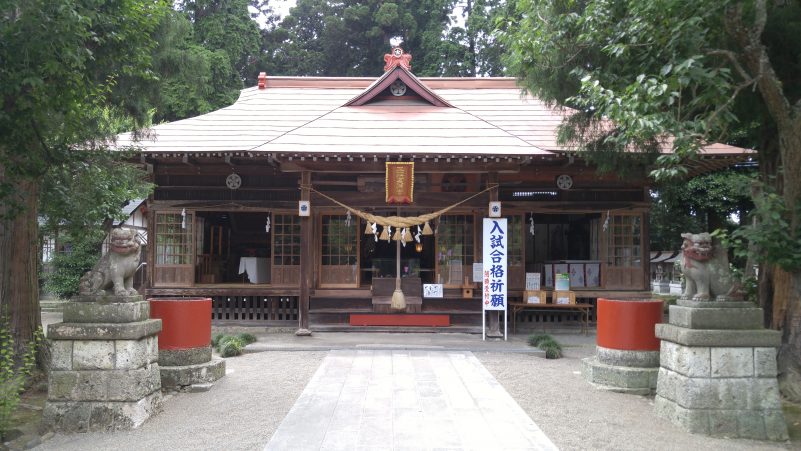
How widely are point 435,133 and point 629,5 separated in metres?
5.37

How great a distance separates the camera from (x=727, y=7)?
6.14m

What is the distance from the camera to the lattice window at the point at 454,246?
39.9 ft

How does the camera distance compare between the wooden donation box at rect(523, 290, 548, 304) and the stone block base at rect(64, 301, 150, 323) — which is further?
the wooden donation box at rect(523, 290, 548, 304)

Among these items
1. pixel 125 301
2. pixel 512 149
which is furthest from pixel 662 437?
pixel 512 149

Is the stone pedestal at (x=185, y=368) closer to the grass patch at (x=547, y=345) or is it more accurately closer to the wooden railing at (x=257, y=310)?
the wooden railing at (x=257, y=310)

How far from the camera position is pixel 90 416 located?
5.36 meters

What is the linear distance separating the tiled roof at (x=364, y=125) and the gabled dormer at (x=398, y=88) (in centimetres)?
15

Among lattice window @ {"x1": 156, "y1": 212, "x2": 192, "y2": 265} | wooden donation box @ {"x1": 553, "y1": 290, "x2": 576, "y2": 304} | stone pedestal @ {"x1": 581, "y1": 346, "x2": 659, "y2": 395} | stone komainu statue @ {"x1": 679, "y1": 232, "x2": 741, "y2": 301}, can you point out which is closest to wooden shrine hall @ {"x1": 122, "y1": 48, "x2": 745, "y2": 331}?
lattice window @ {"x1": 156, "y1": 212, "x2": 192, "y2": 265}

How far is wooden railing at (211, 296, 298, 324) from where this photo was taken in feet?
40.3

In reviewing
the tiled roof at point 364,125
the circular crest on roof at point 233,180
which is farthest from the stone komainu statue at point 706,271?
the circular crest on roof at point 233,180

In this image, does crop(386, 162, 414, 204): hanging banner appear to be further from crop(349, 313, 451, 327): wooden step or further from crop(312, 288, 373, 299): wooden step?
crop(349, 313, 451, 327): wooden step

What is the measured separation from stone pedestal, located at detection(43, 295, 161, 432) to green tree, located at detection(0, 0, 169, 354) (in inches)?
49.6

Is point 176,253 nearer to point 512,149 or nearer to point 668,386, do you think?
point 512,149

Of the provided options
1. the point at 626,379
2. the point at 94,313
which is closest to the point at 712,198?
the point at 626,379
